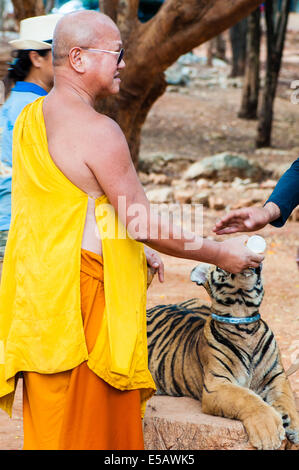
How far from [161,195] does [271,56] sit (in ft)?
19.7

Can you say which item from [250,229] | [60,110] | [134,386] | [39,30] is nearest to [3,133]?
[39,30]

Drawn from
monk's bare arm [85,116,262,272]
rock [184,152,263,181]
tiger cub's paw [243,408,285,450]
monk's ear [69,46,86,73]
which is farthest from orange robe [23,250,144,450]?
rock [184,152,263,181]

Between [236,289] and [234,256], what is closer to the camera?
[234,256]

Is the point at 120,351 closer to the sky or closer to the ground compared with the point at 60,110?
closer to the ground

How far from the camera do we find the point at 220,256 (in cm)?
284

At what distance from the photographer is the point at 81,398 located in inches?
108

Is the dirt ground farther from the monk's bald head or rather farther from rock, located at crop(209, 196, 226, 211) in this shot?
the monk's bald head

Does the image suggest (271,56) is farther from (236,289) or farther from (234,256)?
(234,256)

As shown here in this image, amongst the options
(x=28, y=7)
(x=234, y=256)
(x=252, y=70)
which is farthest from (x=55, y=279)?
(x=252, y=70)

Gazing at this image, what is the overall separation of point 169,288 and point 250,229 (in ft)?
12.4

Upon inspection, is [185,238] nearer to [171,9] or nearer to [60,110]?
[60,110]

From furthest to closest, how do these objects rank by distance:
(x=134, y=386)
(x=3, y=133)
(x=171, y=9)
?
(x=171, y=9) < (x=3, y=133) < (x=134, y=386)

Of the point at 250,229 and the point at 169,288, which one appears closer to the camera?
the point at 250,229

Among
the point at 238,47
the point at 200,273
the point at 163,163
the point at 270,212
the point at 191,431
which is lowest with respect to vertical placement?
the point at 238,47
